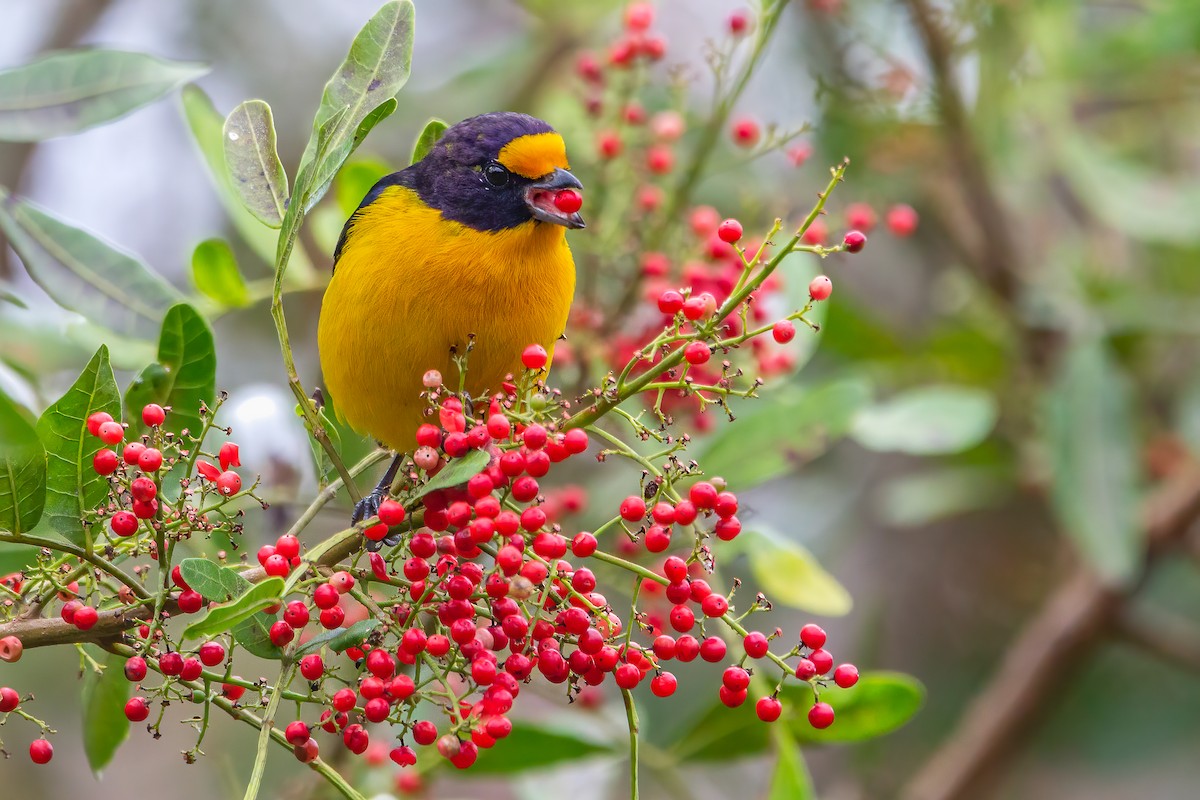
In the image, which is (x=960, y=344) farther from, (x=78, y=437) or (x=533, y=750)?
(x=78, y=437)

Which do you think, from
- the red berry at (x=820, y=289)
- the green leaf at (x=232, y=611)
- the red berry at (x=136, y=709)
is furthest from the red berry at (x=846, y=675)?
the red berry at (x=136, y=709)

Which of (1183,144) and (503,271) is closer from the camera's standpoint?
(503,271)

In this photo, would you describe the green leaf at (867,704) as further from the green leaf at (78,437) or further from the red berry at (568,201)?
the green leaf at (78,437)

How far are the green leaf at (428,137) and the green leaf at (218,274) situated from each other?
1.59 ft

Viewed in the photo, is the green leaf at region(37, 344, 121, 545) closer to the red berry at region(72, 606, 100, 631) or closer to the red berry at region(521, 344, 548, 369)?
the red berry at region(72, 606, 100, 631)

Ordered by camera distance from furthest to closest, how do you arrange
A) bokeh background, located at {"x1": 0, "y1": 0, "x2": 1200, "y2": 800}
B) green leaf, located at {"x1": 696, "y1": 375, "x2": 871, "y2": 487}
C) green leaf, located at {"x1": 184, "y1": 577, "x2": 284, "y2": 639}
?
bokeh background, located at {"x1": 0, "y1": 0, "x2": 1200, "y2": 800}, green leaf, located at {"x1": 696, "y1": 375, "x2": 871, "y2": 487}, green leaf, located at {"x1": 184, "y1": 577, "x2": 284, "y2": 639}

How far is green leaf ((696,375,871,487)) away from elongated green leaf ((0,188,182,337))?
1.20 meters

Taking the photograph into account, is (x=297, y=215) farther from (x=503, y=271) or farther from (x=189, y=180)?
(x=189, y=180)

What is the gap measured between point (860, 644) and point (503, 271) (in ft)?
7.39

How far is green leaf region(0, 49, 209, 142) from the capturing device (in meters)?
2.23

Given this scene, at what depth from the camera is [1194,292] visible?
4625 millimetres

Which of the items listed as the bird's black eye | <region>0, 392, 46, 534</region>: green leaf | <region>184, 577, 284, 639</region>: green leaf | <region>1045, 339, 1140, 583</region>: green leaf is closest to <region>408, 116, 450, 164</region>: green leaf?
the bird's black eye

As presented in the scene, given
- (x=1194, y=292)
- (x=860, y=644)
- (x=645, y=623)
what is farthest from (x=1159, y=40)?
(x=645, y=623)

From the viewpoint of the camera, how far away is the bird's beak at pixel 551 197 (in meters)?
2.44
